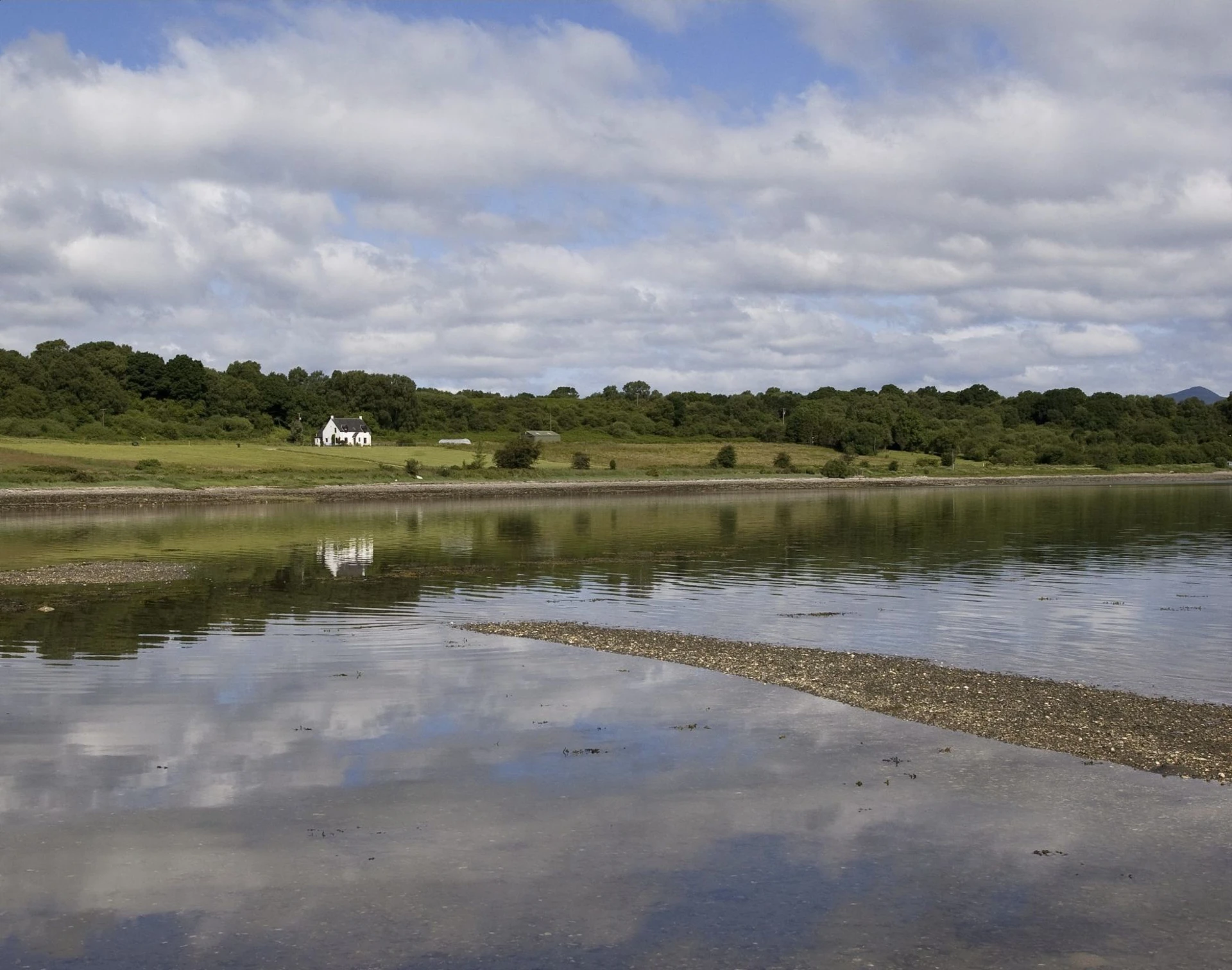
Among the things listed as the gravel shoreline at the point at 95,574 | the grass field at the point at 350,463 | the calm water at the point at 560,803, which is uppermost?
the grass field at the point at 350,463

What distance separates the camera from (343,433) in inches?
6890

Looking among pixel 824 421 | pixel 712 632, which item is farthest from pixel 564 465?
pixel 712 632

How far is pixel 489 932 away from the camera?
35.2 feet

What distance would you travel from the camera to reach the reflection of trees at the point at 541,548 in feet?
110

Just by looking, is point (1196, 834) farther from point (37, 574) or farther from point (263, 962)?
point (37, 574)

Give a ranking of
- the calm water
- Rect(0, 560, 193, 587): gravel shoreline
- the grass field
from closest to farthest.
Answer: the calm water, Rect(0, 560, 193, 587): gravel shoreline, the grass field

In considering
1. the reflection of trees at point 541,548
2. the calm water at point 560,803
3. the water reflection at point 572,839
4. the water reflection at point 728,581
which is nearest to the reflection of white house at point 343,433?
the reflection of trees at point 541,548

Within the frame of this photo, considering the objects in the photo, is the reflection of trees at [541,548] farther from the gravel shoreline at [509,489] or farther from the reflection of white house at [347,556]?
the gravel shoreline at [509,489]

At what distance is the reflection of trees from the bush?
3686 cm

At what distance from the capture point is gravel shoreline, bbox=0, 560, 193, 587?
3981cm

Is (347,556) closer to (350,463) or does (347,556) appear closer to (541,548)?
(541,548)

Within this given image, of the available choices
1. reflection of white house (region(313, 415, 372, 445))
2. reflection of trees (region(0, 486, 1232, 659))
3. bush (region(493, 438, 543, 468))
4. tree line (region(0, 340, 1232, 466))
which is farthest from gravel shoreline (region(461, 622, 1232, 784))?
reflection of white house (region(313, 415, 372, 445))

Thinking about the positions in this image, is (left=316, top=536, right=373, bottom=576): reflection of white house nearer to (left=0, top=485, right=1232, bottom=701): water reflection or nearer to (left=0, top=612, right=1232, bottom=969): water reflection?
(left=0, top=485, right=1232, bottom=701): water reflection

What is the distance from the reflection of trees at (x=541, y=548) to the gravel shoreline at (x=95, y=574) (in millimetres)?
1261
